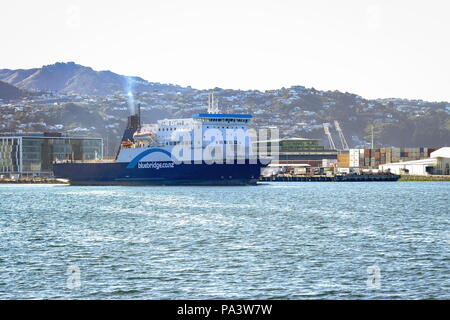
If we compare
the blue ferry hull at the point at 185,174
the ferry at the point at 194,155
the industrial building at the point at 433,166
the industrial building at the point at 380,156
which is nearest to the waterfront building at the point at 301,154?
the industrial building at the point at 380,156

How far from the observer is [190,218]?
43250mm

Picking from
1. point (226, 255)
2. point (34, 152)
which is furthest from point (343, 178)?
point (226, 255)

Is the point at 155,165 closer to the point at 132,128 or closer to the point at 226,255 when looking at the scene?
the point at 132,128

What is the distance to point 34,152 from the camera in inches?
6088

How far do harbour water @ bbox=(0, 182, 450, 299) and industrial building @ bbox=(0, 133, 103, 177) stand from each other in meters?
110

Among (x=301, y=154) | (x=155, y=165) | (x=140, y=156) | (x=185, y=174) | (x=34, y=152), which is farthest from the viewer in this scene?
(x=301, y=154)

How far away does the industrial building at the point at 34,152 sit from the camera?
504 feet

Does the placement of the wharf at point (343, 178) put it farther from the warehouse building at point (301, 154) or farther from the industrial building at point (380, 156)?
the warehouse building at point (301, 154)

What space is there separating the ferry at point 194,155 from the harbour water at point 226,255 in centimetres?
3828

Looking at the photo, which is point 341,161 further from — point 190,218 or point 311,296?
point 311,296

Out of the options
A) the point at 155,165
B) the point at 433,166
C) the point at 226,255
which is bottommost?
the point at 226,255

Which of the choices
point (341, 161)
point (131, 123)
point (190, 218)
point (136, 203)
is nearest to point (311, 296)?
point (190, 218)

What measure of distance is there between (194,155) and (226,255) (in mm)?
60960

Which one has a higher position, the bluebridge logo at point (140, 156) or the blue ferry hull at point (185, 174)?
the bluebridge logo at point (140, 156)
